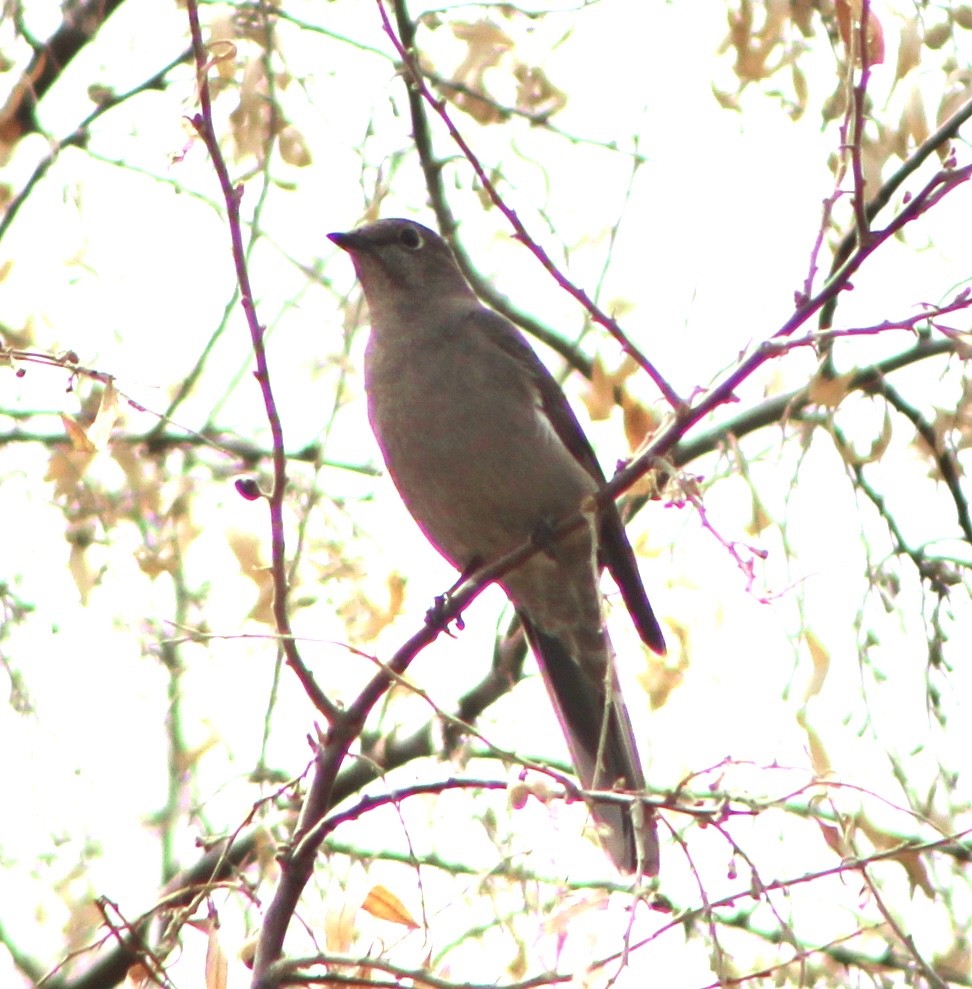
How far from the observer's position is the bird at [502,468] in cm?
584

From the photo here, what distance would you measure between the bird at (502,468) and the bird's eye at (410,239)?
0.17 metres

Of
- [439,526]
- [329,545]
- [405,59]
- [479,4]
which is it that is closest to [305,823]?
[405,59]

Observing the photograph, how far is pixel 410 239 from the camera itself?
6762mm

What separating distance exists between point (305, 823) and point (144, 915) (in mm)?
427

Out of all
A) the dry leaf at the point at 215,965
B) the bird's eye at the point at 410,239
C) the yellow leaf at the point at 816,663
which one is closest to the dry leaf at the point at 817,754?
the yellow leaf at the point at 816,663

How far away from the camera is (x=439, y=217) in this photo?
20.9ft

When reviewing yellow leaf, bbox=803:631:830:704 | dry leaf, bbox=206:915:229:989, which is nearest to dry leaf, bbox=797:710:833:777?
yellow leaf, bbox=803:631:830:704

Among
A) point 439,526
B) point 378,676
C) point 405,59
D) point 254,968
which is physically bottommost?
point 254,968

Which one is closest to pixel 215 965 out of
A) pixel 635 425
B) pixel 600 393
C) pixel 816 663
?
pixel 635 425

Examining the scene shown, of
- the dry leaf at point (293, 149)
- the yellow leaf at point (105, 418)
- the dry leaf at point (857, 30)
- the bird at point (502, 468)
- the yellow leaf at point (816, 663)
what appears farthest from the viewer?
the bird at point (502, 468)

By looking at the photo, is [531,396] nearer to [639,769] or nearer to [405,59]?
[639,769]

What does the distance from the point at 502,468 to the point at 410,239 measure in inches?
55.0

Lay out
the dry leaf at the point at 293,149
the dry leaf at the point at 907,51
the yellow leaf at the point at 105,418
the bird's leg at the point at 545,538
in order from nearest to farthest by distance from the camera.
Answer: the yellow leaf at the point at 105,418
the dry leaf at the point at 907,51
the bird's leg at the point at 545,538
the dry leaf at the point at 293,149

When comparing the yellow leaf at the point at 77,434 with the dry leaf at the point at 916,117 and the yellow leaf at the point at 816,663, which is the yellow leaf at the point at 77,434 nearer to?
the yellow leaf at the point at 816,663
